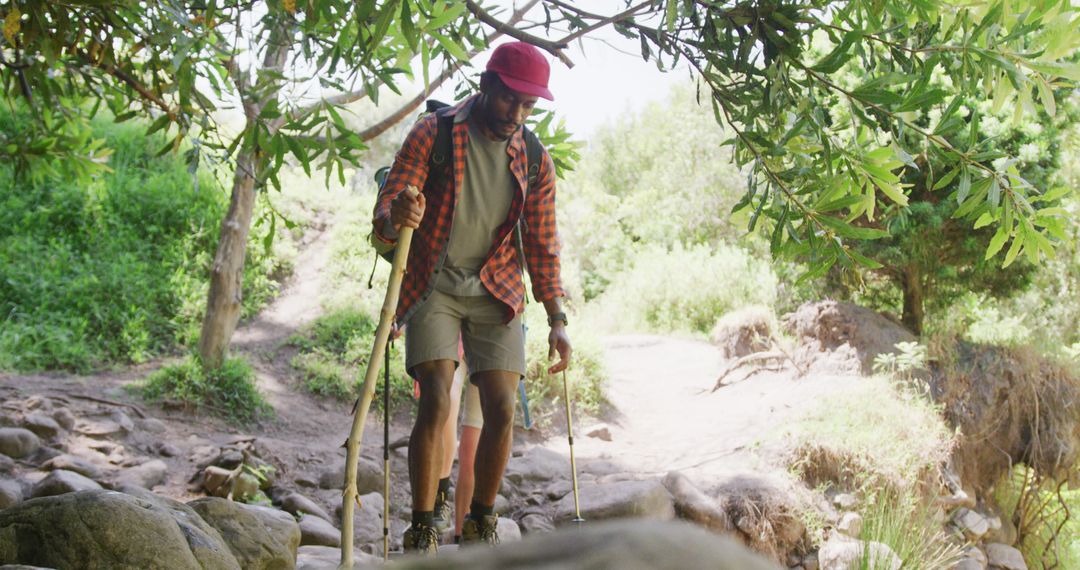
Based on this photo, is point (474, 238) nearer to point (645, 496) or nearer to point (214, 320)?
point (645, 496)

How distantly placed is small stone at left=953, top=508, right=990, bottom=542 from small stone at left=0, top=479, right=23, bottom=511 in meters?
7.09

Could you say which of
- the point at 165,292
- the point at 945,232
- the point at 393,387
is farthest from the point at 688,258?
the point at 165,292

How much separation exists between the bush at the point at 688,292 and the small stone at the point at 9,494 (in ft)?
32.0

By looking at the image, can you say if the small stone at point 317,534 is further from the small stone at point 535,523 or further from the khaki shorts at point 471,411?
the small stone at point 535,523

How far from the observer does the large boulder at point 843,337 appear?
8766 millimetres

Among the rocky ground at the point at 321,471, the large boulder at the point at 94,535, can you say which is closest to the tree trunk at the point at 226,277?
the rocky ground at the point at 321,471

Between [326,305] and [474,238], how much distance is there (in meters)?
7.54

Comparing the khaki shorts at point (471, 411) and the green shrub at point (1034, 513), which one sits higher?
the khaki shorts at point (471, 411)

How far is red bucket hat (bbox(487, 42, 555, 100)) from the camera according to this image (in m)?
3.62

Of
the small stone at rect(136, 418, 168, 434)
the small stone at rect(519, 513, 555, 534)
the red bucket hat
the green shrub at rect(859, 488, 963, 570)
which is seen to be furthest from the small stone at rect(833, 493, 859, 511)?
the small stone at rect(136, 418, 168, 434)

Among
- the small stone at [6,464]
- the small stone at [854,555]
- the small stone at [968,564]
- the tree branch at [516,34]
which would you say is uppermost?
the tree branch at [516,34]

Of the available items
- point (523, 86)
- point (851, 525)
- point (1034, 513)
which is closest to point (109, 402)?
point (523, 86)

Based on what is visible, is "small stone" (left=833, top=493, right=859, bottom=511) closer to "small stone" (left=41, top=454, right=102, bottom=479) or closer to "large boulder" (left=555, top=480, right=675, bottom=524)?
"large boulder" (left=555, top=480, right=675, bottom=524)

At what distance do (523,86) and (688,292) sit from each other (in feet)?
36.8
